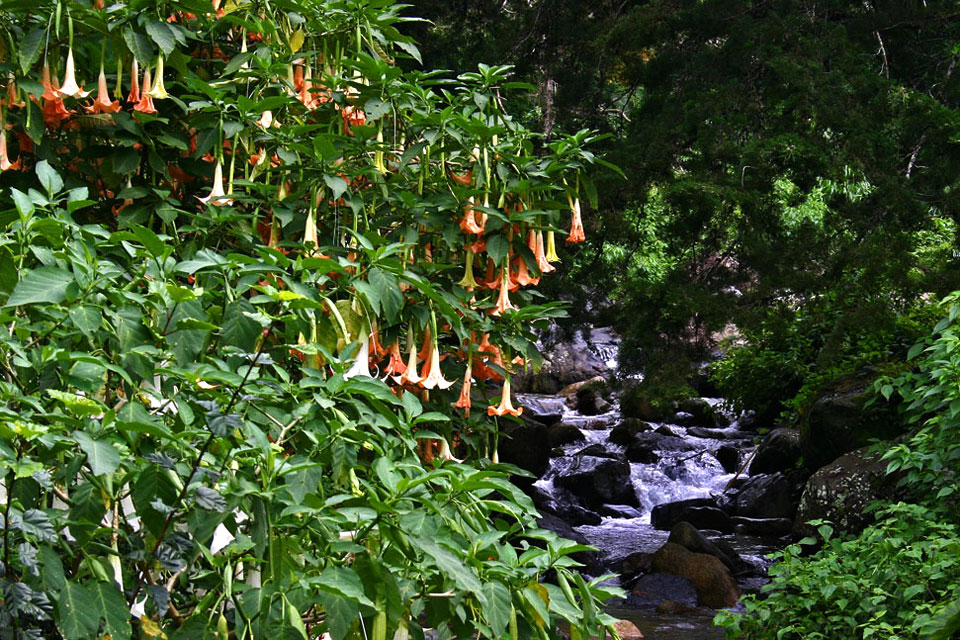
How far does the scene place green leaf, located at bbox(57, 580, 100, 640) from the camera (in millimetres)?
1473

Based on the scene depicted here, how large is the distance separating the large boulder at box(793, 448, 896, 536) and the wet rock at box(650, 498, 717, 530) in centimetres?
270

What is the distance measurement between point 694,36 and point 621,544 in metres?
4.87

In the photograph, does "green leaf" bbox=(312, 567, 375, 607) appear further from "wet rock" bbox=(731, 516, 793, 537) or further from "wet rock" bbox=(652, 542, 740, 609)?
"wet rock" bbox=(731, 516, 793, 537)

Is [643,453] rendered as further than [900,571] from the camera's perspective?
Yes

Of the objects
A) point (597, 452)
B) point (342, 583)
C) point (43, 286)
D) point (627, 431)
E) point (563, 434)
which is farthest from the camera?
point (563, 434)

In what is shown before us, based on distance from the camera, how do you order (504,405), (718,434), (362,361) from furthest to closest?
(718,434)
(504,405)
(362,361)

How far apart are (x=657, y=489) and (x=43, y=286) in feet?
35.9

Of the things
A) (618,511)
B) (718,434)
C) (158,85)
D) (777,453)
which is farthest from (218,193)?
(718,434)

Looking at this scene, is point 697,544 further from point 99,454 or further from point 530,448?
point 99,454

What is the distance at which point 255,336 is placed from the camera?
193 cm

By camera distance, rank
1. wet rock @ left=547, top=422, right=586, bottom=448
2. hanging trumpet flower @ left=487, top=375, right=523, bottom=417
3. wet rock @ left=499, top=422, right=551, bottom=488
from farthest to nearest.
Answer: wet rock @ left=547, top=422, right=586, bottom=448 < wet rock @ left=499, top=422, right=551, bottom=488 < hanging trumpet flower @ left=487, top=375, right=523, bottom=417

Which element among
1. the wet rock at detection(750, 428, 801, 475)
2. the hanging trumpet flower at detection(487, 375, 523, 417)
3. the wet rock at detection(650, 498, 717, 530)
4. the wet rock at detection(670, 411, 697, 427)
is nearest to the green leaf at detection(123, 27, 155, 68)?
the hanging trumpet flower at detection(487, 375, 523, 417)

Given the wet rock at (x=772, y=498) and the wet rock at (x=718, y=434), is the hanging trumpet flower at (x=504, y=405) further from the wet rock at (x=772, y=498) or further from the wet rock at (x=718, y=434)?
the wet rock at (x=718, y=434)

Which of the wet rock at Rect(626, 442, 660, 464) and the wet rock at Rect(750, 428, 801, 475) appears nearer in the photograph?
the wet rock at Rect(750, 428, 801, 475)
